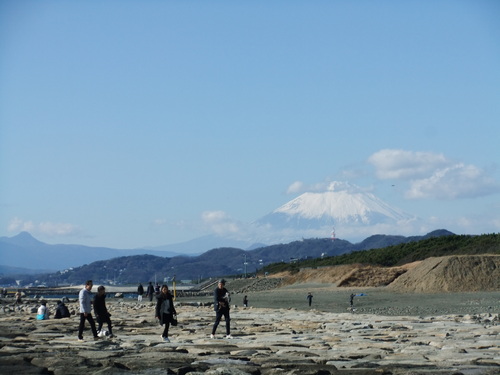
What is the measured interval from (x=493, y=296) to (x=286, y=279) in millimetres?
51666

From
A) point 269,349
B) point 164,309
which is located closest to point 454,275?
point 164,309

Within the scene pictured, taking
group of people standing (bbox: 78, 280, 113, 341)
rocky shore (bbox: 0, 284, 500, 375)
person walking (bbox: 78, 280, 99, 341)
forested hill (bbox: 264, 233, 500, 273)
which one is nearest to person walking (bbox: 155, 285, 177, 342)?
rocky shore (bbox: 0, 284, 500, 375)

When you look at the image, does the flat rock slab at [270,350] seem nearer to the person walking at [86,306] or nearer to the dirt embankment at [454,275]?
the person walking at [86,306]

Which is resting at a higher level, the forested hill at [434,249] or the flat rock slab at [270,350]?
the forested hill at [434,249]

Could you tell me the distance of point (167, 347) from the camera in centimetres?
1867

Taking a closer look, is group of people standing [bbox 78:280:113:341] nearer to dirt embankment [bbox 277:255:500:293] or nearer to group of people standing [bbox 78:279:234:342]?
group of people standing [bbox 78:279:234:342]

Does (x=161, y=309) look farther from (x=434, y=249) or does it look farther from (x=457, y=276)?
(x=434, y=249)

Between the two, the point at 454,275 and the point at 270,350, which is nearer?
the point at 270,350

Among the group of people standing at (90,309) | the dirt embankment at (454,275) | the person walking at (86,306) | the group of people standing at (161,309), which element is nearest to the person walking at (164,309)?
the group of people standing at (161,309)

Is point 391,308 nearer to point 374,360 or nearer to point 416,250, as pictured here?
point 374,360

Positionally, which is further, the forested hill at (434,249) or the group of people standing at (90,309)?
the forested hill at (434,249)

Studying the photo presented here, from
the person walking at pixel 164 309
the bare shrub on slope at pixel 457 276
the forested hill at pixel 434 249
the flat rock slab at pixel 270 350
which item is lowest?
the flat rock slab at pixel 270 350

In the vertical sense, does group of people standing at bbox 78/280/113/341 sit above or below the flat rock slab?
above

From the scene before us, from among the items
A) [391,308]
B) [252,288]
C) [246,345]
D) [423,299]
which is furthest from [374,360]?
[252,288]
